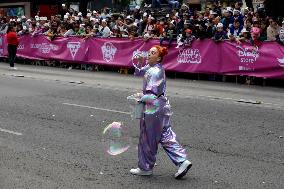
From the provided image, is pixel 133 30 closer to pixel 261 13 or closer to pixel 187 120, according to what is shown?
pixel 261 13

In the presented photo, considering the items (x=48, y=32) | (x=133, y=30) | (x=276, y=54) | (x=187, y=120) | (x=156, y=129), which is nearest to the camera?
(x=156, y=129)

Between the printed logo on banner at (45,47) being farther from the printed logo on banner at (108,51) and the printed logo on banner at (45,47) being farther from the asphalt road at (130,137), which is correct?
the asphalt road at (130,137)

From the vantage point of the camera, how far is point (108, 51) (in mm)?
22109

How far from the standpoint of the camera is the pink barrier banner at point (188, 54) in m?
16.8

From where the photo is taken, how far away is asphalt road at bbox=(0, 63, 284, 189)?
A: 22.0 ft

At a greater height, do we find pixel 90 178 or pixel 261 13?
pixel 261 13

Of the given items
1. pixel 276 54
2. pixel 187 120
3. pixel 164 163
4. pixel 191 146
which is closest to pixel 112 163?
pixel 164 163

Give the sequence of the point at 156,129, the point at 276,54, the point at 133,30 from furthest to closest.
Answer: the point at 133,30 < the point at 276,54 < the point at 156,129

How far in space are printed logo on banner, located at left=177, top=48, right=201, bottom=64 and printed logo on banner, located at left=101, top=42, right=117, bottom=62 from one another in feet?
11.8

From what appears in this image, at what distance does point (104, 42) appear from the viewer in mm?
22312

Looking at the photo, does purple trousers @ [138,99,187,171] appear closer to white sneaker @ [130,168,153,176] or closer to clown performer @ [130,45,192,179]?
clown performer @ [130,45,192,179]

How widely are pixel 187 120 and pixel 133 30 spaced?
11.5 metres

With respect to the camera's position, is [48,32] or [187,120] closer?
[187,120]

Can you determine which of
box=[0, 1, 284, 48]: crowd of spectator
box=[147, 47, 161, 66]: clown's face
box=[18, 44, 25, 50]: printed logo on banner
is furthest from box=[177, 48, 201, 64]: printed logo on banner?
box=[147, 47, 161, 66]: clown's face
